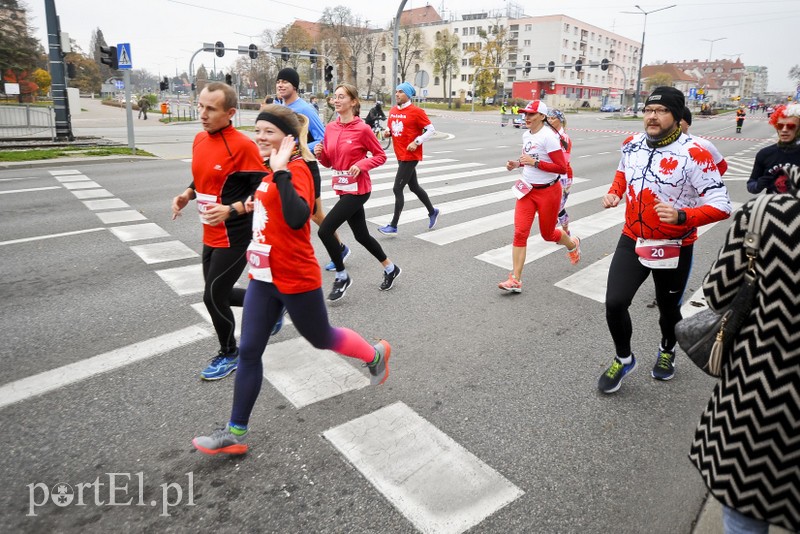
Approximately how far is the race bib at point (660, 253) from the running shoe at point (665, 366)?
83cm

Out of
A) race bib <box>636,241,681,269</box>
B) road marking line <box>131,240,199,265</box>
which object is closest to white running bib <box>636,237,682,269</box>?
race bib <box>636,241,681,269</box>

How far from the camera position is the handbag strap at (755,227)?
156cm

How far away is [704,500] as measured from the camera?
2.67 metres

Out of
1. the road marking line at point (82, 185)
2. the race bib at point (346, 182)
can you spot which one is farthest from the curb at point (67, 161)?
the race bib at point (346, 182)

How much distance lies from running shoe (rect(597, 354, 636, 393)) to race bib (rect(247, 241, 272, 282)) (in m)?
2.40

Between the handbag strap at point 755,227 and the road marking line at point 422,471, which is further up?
the handbag strap at point 755,227

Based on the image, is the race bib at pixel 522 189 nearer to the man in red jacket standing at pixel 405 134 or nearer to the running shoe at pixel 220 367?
the man in red jacket standing at pixel 405 134

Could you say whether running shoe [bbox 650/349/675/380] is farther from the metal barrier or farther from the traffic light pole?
the metal barrier

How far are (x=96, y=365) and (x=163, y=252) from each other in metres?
3.03

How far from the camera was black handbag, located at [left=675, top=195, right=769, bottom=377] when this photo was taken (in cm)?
159

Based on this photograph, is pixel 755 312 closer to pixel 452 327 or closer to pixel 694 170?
pixel 694 170

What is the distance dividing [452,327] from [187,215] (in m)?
5.71

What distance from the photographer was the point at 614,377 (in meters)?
3.65

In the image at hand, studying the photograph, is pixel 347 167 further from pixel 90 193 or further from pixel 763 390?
pixel 90 193
